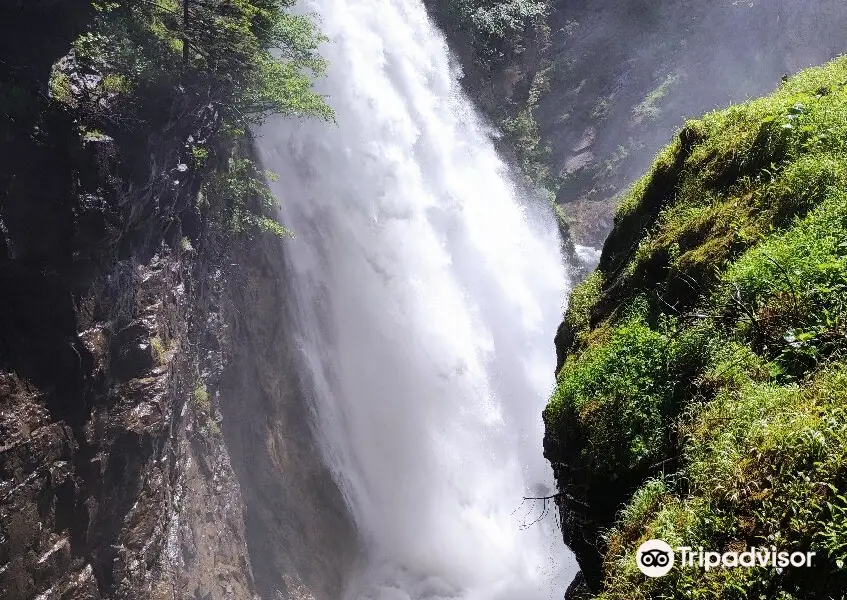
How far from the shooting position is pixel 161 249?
1182 cm

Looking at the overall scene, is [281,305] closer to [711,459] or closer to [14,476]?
[14,476]

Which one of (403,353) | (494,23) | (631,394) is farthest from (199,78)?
(494,23)

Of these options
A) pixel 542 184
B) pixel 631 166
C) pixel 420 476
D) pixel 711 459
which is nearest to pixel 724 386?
pixel 711 459

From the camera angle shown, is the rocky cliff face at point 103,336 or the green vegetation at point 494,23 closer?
the rocky cliff face at point 103,336

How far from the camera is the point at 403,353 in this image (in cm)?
1830

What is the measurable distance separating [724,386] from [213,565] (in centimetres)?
1275

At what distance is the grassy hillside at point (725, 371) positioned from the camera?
2863 mm

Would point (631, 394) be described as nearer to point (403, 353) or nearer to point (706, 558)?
point (706, 558)

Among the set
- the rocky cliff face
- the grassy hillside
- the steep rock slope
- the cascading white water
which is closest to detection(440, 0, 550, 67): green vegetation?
the steep rock slope

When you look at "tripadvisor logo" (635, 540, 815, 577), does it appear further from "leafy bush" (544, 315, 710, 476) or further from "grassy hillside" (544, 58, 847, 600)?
"leafy bush" (544, 315, 710, 476)

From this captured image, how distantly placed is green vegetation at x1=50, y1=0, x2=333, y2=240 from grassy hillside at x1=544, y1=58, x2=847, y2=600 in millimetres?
8682

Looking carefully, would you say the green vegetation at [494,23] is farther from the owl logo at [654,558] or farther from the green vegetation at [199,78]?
the owl logo at [654,558]

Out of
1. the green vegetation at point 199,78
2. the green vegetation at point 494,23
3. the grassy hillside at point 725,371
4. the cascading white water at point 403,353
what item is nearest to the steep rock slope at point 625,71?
the green vegetation at point 494,23

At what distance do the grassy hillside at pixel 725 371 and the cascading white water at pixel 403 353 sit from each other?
38.9ft
